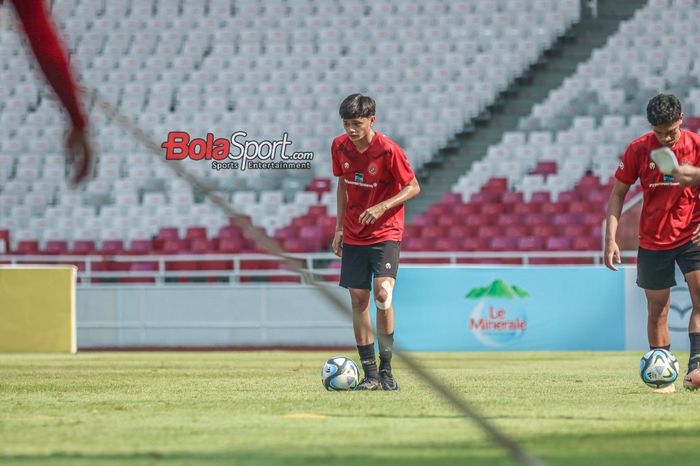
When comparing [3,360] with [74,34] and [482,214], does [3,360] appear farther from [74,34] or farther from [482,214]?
[74,34]

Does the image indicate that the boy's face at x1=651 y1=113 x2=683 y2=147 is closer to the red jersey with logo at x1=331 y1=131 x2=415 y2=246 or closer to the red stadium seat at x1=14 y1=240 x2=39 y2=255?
the red jersey with logo at x1=331 y1=131 x2=415 y2=246

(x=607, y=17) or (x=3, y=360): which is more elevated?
(x=607, y=17)

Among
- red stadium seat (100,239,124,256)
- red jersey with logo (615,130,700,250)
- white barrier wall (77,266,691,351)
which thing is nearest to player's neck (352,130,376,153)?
red jersey with logo (615,130,700,250)

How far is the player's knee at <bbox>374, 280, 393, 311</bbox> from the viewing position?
8359mm

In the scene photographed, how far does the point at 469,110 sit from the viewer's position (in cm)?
2320

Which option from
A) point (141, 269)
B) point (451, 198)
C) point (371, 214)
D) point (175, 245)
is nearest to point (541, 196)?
point (451, 198)

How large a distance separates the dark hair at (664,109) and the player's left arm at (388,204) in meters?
1.55

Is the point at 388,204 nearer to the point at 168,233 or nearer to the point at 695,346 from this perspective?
the point at 695,346

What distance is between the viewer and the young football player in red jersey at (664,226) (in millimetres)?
8188

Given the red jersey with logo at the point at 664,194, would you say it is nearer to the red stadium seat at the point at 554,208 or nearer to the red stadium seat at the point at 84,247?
the red stadium seat at the point at 554,208

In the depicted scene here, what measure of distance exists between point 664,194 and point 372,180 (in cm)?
191

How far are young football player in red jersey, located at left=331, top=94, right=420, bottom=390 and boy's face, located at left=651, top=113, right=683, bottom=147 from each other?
1.60m

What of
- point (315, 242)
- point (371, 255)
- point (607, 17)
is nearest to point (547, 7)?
point (607, 17)

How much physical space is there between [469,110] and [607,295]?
8.43m
